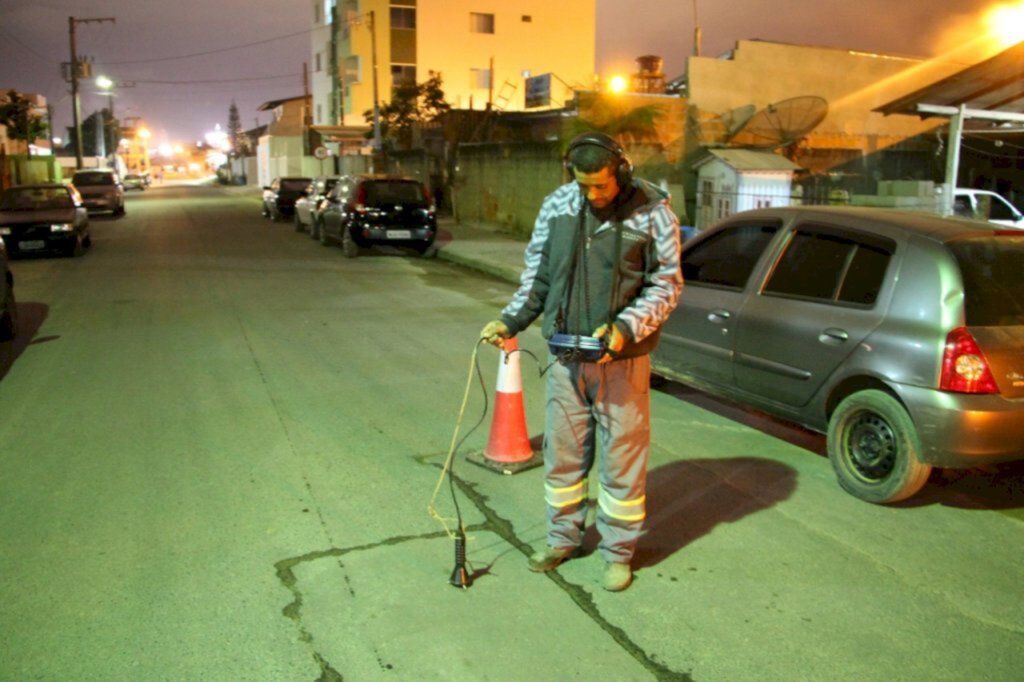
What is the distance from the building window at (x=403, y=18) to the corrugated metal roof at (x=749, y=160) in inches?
1534

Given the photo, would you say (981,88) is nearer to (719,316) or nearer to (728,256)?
(728,256)

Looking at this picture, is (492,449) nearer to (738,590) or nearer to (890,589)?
(738,590)

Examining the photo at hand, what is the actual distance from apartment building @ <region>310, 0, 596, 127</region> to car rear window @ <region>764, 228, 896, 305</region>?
45625mm

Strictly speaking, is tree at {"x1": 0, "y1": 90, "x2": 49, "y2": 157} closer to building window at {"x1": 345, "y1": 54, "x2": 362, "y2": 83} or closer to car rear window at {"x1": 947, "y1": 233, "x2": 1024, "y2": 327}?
building window at {"x1": 345, "y1": 54, "x2": 362, "y2": 83}

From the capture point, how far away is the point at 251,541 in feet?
14.4

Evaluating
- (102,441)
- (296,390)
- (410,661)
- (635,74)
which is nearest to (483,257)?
(296,390)

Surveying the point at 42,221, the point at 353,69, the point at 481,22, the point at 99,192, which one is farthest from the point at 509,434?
the point at 353,69

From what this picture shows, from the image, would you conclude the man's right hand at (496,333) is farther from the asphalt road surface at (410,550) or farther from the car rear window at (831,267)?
the car rear window at (831,267)

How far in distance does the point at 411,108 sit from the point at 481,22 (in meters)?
20.2

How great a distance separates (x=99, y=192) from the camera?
3281cm

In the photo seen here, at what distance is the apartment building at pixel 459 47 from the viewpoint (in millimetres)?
52719

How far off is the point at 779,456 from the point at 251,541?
3.34 m

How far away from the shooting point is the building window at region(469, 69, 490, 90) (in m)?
54.9

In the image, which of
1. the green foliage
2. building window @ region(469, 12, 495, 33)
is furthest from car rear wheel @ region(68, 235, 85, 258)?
building window @ region(469, 12, 495, 33)
